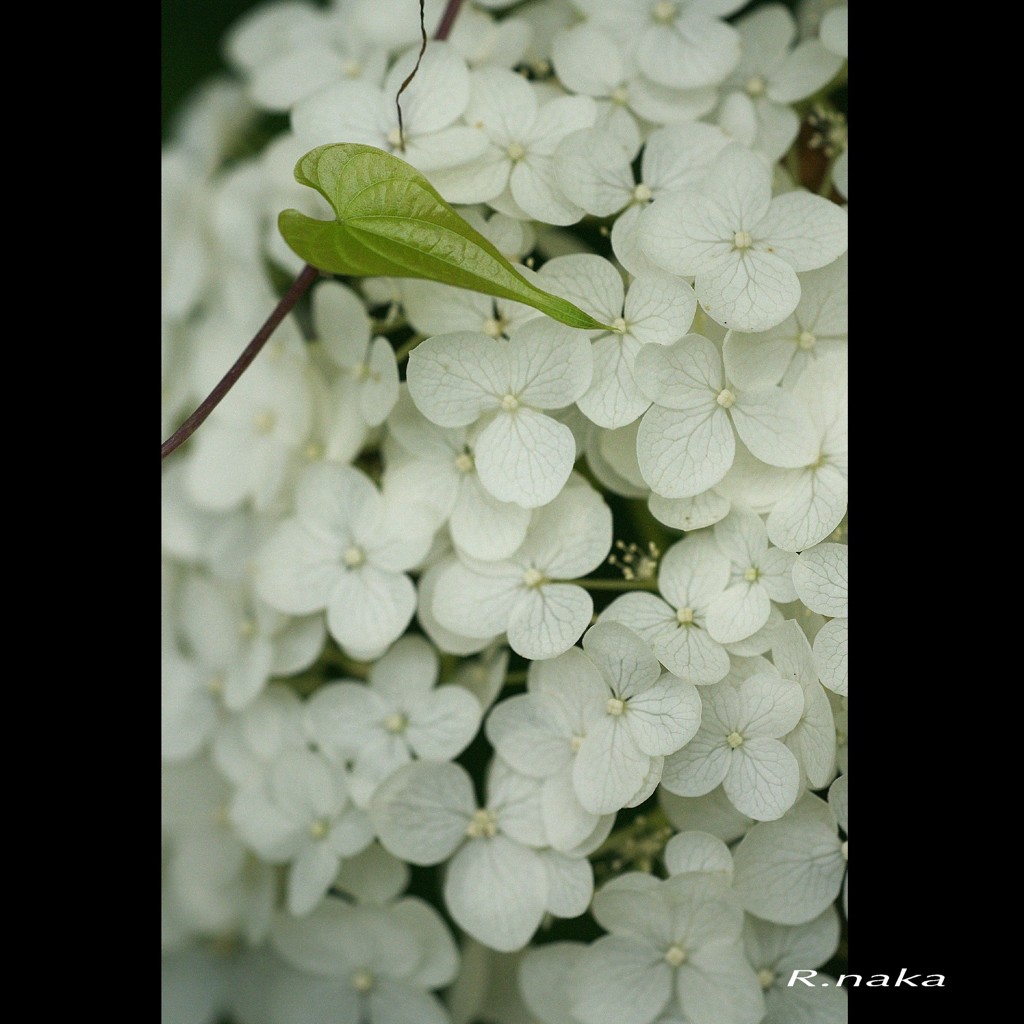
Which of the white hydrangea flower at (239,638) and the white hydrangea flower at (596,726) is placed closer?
the white hydrangea flower at (596,726)

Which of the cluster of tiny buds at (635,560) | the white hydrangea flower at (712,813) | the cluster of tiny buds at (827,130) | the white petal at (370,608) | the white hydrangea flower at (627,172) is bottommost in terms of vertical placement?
the white hydrangea flower at (712,813)

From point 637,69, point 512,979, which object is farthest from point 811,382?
point 512,979

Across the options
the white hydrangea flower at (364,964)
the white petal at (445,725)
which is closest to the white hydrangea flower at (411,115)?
the white petal at (445,725)

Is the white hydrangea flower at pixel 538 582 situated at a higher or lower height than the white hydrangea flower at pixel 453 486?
lower

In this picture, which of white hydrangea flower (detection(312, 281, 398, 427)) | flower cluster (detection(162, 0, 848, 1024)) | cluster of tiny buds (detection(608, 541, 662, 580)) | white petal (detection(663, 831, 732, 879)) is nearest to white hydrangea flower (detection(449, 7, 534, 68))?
flower cluster (detection(162, 0, 848, 1024))

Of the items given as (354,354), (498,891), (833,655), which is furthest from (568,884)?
(354,354)

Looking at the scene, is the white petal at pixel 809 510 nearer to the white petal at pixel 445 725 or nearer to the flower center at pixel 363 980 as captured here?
the white petal at pixel 445 725
